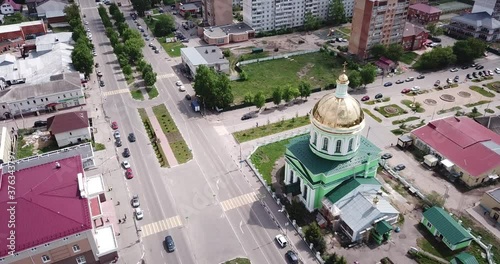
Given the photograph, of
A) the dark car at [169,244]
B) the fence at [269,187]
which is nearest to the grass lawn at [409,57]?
the fence at [269,187]

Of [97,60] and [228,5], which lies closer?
[97,60]

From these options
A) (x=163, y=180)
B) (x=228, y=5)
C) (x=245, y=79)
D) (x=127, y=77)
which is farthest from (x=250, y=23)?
(x=163, y=180)

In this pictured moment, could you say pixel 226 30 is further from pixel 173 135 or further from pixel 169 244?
pixel 169 244

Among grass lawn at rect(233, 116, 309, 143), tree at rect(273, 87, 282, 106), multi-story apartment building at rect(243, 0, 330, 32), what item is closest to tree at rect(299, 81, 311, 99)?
tree at rect(273, 87, 282, 106)

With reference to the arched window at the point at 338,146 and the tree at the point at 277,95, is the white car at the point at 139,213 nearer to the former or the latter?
the arched window at the point at 338,146

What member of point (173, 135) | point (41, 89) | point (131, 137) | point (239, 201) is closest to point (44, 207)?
point (239, 201)

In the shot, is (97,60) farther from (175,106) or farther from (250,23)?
(250,23)
